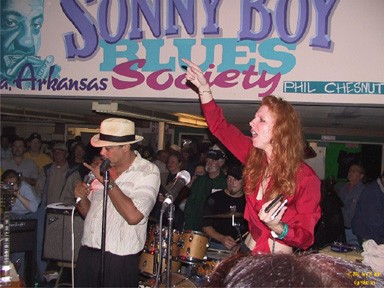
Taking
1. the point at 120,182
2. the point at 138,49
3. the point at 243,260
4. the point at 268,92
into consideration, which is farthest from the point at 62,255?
the point at 243,260

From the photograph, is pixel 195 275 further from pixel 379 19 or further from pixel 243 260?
pixel 243 260

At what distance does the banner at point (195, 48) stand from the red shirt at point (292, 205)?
4.28ft

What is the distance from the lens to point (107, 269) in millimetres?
3748

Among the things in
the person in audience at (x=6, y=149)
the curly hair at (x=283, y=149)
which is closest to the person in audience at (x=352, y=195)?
the curly hair at (x=283, y=149)

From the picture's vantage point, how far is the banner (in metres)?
4.20

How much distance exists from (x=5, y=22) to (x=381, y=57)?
14.5 ft

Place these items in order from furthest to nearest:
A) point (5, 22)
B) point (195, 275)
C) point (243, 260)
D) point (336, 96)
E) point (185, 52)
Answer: point (5, 22) → point (195, 275) → point (185, 52) → point (336, 96) → point (243, 260)

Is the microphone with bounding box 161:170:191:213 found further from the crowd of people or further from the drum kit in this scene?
the drum kit

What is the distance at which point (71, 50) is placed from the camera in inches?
200

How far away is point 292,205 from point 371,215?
3927mm

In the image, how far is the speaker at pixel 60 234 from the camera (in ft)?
19.1

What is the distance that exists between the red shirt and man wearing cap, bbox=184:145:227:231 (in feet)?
9.56

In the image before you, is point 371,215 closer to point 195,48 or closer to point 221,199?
point 221,199

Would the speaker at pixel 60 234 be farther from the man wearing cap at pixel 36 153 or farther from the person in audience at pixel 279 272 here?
the person in audience at pixel 279 272
